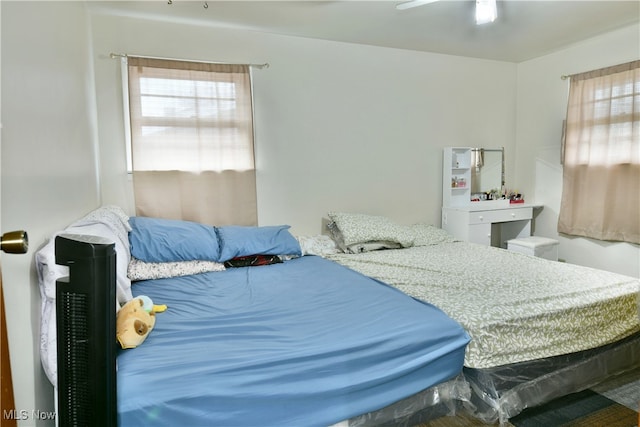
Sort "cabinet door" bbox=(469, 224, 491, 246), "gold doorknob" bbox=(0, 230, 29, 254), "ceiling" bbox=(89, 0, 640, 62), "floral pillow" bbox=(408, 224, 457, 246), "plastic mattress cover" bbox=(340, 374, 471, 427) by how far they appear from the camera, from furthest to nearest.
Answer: "cabinet door" bbox=(469, 224, 491, 246) → "floral pillow" bbox=(408, 224, 457, 246) → "ceiling" bbox=(89, 0, 640, 62) → "plastic mattress cover" bbox=(340, 374, 471, 427) → "gold doorknob" bbox=(0, 230, 29, 254)

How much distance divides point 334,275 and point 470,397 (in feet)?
3.34

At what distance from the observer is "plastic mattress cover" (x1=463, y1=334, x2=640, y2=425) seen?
1.72m

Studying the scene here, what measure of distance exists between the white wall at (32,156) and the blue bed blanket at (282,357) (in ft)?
0.95

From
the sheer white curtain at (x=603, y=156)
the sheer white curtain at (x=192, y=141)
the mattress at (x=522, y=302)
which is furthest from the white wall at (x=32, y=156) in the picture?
the sheer white curtain at (x=603, y=156)

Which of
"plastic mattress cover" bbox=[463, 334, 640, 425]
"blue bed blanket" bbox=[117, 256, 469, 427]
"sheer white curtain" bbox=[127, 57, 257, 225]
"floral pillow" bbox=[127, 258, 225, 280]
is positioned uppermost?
"sheer white curtain" bbox=[127, 57, 257, 225]

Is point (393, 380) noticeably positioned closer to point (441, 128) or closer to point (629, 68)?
point (441, 128)

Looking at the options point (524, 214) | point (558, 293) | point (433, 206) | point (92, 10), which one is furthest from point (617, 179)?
point (92, 10)

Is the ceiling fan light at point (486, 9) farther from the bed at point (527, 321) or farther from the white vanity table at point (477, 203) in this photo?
the white vanity table at point (477, 203)

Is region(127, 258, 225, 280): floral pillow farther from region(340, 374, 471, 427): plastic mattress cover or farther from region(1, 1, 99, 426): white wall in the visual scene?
region(340, 374, 471, 427): plastic mattress cover

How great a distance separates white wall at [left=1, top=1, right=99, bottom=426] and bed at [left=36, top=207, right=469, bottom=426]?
0.07 metres

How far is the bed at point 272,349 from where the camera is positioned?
3.94 feet

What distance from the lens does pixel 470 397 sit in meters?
1.76

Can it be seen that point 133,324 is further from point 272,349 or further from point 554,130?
point 554,130

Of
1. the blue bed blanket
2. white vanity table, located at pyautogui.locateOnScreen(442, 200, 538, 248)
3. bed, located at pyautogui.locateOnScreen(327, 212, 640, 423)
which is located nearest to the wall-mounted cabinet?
white vanity table, located at pyautogui.locateOnScreen(442, 200, 538, 248)
